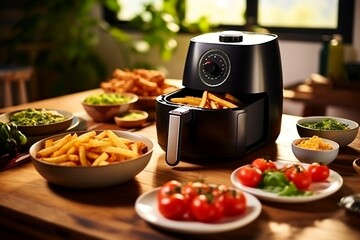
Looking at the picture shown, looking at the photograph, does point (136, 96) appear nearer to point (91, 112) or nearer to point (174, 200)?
point (91, 112)

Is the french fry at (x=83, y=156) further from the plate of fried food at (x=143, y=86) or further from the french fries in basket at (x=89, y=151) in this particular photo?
the plate of fried food at (x=143, y=86)

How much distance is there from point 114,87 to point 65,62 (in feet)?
9.26

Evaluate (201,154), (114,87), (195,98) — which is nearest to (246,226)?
(201,154)

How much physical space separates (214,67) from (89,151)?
0.47 metres

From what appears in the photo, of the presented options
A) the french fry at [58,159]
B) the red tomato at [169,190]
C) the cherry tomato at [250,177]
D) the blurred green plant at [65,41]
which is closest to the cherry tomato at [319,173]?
the cherry tomato at [250,177]

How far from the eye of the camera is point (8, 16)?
5012mm

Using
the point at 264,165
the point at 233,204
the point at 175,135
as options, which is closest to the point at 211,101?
the point at 175,135

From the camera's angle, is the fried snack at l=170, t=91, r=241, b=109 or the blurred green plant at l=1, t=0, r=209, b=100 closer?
the fried snack at l=170, t=91, r=241, b=109

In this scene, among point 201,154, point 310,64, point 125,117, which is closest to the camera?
point 201,154

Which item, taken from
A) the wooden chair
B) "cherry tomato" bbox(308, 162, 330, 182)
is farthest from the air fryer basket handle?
the wooden chair

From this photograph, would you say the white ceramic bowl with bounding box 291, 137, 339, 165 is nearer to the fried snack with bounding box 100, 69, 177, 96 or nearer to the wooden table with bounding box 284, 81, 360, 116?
the fried snack with bounding box 100, 69, 177, 96

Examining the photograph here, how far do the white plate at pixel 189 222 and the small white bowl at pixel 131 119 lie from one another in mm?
764

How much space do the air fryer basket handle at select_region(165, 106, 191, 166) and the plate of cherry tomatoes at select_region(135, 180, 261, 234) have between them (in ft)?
1.00

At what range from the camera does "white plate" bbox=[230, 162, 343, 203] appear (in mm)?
1261
